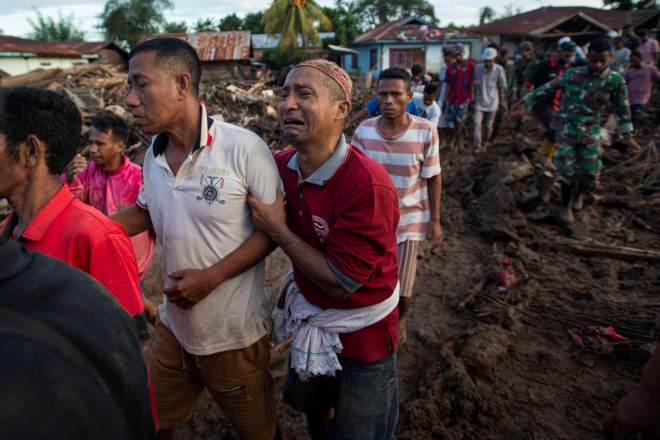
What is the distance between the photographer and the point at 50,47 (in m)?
22.5

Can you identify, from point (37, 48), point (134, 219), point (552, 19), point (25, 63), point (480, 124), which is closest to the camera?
point (134, 219)

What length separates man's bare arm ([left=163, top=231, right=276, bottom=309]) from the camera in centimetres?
172

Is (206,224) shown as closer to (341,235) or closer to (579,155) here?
(341,235)

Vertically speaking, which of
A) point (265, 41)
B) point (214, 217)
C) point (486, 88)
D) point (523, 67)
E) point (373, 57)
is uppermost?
point (265, 41)

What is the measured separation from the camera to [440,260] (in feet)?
17.0

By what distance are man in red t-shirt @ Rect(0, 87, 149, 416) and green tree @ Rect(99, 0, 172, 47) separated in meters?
46.1

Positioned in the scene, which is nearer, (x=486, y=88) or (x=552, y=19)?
(x=486, y=88)

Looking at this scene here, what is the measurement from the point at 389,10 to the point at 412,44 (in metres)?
27.4

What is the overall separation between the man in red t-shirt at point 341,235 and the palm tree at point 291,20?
2482cm

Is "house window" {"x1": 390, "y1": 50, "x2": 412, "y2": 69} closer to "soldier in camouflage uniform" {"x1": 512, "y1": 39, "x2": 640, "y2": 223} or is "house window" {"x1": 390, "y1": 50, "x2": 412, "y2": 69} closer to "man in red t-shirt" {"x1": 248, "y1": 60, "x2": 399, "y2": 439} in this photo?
"soldier in camouflage uniform" {"x1": 512, "y1": 39, "x2": 640, "y2": 223}

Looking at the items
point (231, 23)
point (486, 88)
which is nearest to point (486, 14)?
point (231, 23)

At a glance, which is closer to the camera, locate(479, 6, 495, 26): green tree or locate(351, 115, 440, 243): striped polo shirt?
locate(351, 115, 440, 243): striped polo shirt

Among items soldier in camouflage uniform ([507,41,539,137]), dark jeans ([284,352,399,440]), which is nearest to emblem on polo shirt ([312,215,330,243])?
dark jeans ([284,352,399,440])

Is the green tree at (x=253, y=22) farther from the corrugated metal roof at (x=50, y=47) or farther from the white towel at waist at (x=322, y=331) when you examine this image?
the white towel at waist at (x=322, y=331)
